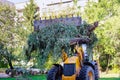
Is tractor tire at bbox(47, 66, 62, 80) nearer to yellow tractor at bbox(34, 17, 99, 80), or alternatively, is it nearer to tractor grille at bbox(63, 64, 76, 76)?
yellow tractor at bbox(34, 17, 99, 80)

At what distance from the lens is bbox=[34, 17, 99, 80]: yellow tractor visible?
6750mm

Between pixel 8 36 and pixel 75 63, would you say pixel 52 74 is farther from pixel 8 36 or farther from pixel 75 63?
pixel 8 36

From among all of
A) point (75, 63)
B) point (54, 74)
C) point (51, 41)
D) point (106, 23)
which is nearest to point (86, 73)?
point (75, 63)

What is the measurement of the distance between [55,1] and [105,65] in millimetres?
13701

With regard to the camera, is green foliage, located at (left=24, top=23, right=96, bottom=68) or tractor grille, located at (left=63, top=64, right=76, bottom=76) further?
green foliage, located at (left=24, top=23, right=96, bottom=68)

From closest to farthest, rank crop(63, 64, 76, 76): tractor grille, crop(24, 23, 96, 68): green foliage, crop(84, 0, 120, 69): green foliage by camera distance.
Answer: crop(63, 64, 76, 76): tractor grille → crop(24, 23, 96, 68): green foliage → crop(84, 0, 120, 69): green foliage

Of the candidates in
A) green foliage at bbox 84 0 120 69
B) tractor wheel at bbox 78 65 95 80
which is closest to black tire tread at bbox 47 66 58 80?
tractor wheel at bbox 78 65 95 80

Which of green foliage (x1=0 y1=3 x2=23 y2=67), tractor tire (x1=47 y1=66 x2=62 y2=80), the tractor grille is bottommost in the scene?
tractor tire (x1=47 y1=66 x2=62 y2=80)

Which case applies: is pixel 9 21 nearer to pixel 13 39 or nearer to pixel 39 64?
pixel 13 39

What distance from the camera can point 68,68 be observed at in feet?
22.4

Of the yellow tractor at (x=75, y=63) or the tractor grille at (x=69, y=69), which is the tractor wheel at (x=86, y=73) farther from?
the tractor grille at (x=69, y=69)

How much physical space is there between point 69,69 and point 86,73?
491mm

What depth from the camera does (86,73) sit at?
663 cm

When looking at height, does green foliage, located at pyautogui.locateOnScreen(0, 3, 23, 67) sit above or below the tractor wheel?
above
